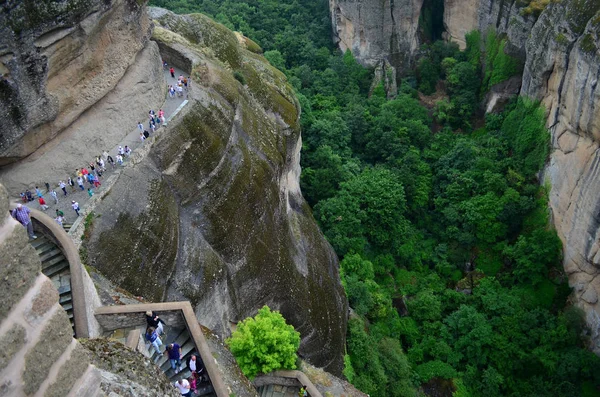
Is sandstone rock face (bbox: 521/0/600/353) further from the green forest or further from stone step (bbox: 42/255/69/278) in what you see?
stone step (bbox: 42/255/69/278)

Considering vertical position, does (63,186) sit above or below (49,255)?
below

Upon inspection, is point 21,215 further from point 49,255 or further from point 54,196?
point 54,196

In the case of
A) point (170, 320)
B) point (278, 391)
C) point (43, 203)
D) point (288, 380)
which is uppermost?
point (43, 203)

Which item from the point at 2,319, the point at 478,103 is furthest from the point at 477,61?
the point at 2,319

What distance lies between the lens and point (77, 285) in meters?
11.5

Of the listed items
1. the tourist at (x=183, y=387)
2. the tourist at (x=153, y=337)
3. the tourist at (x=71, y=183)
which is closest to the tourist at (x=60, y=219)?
the tourist at (x=71, y=183)

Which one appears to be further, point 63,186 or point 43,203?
point 63,186

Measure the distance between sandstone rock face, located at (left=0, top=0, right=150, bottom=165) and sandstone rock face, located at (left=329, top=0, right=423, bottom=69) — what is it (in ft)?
85.3

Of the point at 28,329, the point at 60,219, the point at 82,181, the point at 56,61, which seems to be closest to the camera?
the point at 28,329

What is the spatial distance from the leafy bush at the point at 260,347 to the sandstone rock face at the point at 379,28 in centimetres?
3191

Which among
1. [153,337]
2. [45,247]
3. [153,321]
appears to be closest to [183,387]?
[153,337]

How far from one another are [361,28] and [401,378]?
93.7 ft

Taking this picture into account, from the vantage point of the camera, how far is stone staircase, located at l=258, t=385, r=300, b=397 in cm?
1612

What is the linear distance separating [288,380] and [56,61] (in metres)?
12.1
